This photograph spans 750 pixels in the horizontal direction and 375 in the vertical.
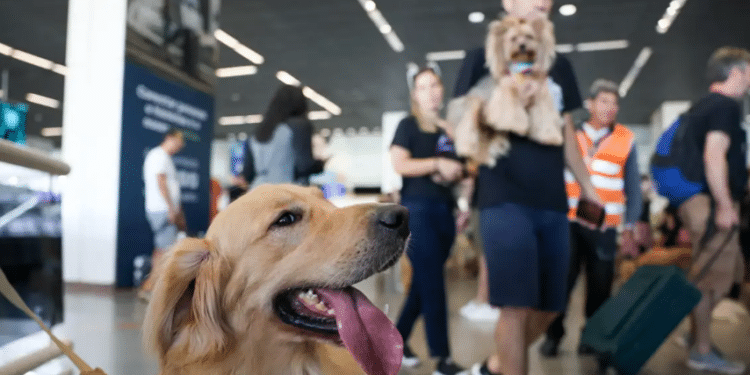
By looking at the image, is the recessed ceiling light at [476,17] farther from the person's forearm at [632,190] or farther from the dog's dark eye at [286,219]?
the dog's dark eye at [286,219]

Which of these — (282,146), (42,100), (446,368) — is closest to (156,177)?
(282,146)

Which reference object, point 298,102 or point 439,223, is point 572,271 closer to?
point 439,223

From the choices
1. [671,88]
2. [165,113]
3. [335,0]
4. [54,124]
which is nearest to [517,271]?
[165,113]

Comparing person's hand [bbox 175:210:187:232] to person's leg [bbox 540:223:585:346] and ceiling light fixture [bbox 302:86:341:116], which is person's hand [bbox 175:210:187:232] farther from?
ceiling light fixture [bbox 302:86:341:116]

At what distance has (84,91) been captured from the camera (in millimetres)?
5707

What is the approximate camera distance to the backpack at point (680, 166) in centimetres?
306

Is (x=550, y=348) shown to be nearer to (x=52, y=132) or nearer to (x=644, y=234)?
(x=644, y=234)

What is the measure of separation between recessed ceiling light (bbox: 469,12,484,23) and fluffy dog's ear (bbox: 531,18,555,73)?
22.4ft

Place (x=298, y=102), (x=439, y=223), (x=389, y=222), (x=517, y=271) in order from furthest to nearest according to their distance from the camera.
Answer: (x=298, y=102)
(x=439, y=223)
(x=517, y=271)
(x=389, y=222)

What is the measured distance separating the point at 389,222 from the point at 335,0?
24.3 ft

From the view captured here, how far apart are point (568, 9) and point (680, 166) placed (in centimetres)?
596

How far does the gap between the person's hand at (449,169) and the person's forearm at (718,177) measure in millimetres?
1425

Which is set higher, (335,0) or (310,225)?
(335,0)

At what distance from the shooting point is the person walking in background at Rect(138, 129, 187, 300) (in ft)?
17.9
